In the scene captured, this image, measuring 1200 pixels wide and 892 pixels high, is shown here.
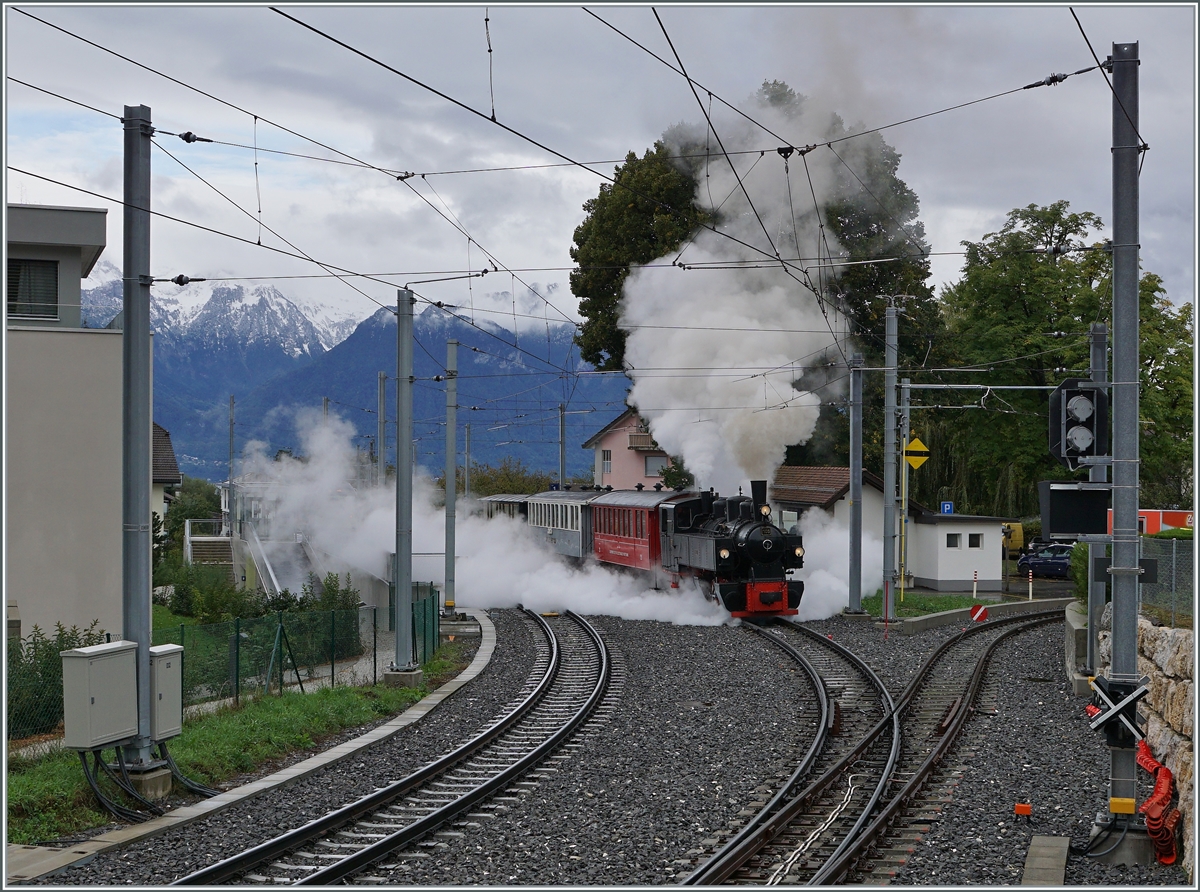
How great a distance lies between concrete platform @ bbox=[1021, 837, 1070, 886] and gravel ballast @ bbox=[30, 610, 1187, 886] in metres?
0.12

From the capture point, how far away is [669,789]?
10805 mm

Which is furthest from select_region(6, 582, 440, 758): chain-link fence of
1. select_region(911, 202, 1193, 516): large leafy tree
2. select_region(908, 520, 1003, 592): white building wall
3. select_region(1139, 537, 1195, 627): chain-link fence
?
select_region(911, 202, 1193, 516): large leafy tree

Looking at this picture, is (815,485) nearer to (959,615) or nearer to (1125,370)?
(959,615)

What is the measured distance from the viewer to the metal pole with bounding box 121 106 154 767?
33.7 feet

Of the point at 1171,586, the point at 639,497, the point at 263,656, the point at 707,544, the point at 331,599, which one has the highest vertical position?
the point at 639,497

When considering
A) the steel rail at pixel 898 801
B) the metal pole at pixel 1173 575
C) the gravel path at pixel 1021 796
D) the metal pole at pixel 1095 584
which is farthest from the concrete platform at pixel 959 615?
the metal pole at pixel 1173 575

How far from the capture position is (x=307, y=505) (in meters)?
43.3

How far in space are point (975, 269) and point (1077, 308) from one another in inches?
147

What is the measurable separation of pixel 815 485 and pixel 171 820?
1011 inches

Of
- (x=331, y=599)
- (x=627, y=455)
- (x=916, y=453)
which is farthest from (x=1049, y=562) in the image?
(x=331, y=599)

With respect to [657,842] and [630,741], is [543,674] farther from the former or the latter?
[657,842]

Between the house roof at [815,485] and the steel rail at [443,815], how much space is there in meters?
17.3

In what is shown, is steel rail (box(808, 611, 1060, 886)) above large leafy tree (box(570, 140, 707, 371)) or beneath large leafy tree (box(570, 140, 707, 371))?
beneath

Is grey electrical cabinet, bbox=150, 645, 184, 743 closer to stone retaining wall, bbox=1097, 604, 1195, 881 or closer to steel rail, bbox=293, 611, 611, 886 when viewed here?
steel rail, bbox=293, 611, 611, 886
